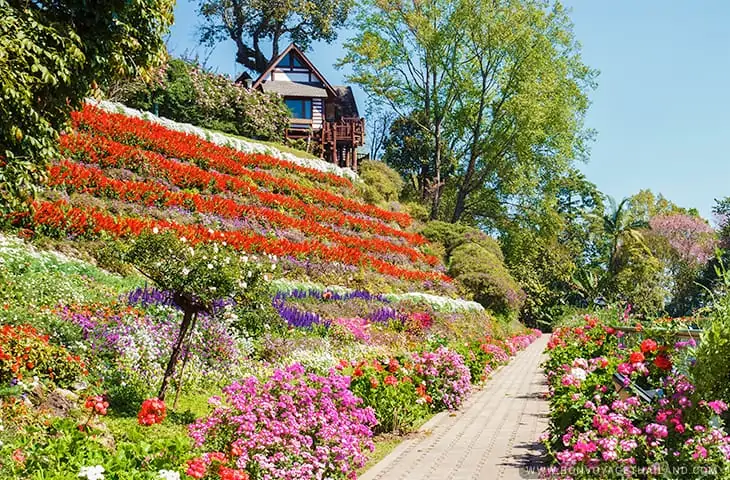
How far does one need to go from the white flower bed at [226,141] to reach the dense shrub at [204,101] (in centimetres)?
248

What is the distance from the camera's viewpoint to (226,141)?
1002 inches

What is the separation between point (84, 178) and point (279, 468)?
38.7 ft

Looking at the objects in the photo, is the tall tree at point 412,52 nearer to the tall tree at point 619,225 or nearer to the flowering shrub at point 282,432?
the tall tree at point 619,225

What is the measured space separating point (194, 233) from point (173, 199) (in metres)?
2.79

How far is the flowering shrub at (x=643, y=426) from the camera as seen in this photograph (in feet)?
13.6

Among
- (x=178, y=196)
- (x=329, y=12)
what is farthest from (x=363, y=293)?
(x=329, y=12)

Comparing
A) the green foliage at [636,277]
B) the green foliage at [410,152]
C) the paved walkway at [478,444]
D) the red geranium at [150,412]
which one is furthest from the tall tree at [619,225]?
the red geranium at [150,412]

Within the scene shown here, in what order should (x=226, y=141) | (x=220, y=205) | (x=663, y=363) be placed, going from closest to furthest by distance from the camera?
(x=663, y=363) → (x=220, y=205) → (x=226, y=141)

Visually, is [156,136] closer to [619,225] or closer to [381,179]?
[381,179]

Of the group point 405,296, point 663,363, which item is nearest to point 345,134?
point 405,296

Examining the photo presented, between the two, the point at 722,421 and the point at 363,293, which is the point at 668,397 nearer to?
the point at 722,421

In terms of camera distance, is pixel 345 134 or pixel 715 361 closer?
pixel 715 361

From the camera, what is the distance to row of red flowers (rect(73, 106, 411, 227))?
1908 centimetres

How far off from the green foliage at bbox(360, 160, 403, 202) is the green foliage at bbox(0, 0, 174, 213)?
2309 centimetres
